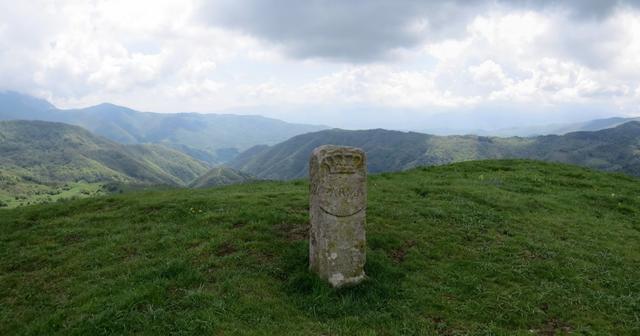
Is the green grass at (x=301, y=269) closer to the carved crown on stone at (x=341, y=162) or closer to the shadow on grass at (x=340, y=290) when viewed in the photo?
the shadow on grass at (x=340, y=290)

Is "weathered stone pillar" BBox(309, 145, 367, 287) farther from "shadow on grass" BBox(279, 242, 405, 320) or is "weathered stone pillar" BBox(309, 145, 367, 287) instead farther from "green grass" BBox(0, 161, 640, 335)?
"green grass" BBox(0, 161, 640, 335)

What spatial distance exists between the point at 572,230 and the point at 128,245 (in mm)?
18723

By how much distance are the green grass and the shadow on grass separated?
0.05 m

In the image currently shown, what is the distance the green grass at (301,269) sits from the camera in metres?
10.7

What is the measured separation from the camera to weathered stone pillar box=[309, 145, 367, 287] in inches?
Answer: 498

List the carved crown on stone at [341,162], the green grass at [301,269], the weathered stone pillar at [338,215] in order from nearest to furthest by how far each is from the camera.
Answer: the green grass at [301,269] < the weathered stone pillar at [338,215] < the carved crown on stone at [341,162]

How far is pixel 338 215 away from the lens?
12664 mm

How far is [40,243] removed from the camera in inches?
681

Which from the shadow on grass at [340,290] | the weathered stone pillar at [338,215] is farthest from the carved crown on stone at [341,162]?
the shadow on grass at [340,290]

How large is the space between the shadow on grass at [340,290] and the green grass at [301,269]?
0.05 m

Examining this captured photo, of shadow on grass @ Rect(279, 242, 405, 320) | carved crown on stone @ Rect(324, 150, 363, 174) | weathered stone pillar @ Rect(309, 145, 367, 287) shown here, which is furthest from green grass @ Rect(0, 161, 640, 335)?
carved crown on stone @ Rect(324, 150, 363, 174)

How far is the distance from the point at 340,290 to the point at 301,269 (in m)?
1.61

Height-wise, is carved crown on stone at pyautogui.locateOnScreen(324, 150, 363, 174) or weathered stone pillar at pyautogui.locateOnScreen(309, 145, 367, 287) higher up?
carved crown on stone at pyautogui.locateOnScreen(324, 150, 363, 174)

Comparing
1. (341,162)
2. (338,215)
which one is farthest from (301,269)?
(341,162)
